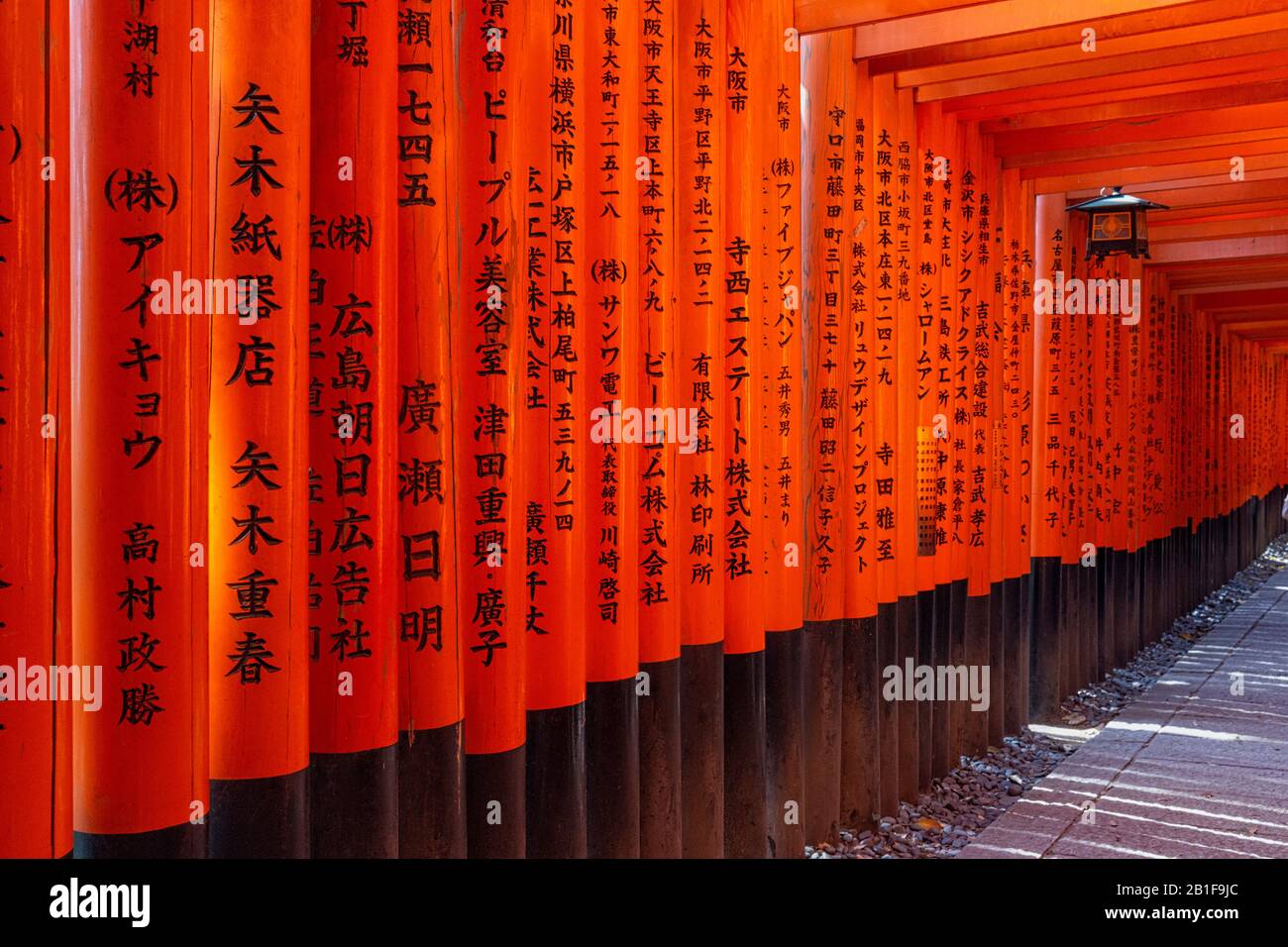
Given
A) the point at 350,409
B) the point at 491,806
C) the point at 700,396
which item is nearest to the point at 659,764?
the point at 491,806

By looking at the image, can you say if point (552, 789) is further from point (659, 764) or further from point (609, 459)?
point (609, 459)

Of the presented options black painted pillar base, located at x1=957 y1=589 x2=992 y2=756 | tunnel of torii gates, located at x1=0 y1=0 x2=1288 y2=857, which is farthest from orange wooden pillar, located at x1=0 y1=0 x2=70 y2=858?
black painted pillar base, located at x1=957 y1=589 x2=992 y2=756

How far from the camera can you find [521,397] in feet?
12.4

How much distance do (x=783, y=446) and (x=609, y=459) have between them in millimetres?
1430

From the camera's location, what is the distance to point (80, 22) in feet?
8.19

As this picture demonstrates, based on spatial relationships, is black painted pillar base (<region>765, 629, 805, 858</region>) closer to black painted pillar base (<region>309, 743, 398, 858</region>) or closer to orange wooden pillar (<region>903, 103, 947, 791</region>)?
orange wooden pillar (<region>903, 103, 947, 791</region>)

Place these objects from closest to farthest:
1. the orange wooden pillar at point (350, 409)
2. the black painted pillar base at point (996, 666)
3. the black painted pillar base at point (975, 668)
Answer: the orange wooden pillar at point (350, 409)
the black painted pillar base at point (975, 668)
the black painted pillar base at point (996, 666)

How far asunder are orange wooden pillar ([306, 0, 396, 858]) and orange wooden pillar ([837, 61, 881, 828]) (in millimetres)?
3444

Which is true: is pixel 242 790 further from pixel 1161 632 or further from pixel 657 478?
pixel 1161 632

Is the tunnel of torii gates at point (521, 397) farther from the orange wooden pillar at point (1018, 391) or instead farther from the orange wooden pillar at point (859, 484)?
the orange wooden pillar at point (1018, 391)

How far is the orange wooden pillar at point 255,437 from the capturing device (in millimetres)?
2826

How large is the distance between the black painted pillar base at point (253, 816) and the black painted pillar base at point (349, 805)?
0.20 meters

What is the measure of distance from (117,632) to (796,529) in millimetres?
3654

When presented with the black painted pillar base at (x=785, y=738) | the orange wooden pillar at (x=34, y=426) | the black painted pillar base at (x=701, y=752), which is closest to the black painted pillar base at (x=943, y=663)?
the black painted pillar base at (x=785, y=738)
